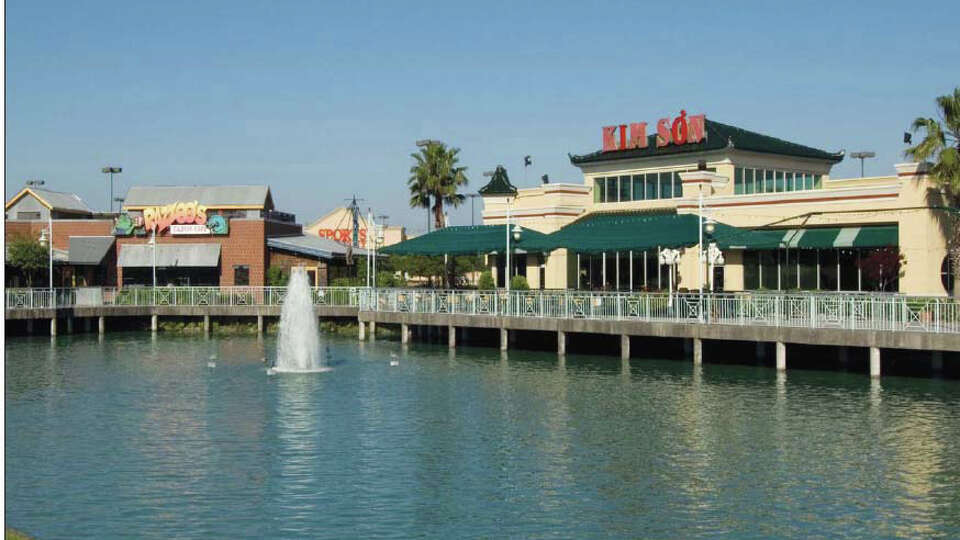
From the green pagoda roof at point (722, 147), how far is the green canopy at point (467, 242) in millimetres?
9345

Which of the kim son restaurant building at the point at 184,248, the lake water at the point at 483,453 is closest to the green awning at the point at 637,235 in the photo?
the lake water at the point at 483,453

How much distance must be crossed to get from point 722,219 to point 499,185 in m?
15.6

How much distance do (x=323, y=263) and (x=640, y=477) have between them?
51.9 m

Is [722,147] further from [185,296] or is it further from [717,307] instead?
[185,296]

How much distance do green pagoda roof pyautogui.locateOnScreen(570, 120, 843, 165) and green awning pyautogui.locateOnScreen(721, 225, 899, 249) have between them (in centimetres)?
750

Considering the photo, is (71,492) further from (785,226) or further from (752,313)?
(785,226)

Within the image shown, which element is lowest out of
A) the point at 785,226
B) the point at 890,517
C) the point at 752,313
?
the point at 890,517

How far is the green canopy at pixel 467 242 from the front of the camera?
52469mm

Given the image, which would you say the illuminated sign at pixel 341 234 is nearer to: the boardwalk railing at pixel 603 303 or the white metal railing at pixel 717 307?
the boardwalk railing at pixel 603 303

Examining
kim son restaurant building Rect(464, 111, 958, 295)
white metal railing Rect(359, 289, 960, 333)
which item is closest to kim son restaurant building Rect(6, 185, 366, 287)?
kim son restaurant building Rect(464, 111, 958, 295)

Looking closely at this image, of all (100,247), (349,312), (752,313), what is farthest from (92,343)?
(752,313)

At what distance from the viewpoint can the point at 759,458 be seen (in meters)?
25.9

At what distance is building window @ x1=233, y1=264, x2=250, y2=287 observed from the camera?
240 feet

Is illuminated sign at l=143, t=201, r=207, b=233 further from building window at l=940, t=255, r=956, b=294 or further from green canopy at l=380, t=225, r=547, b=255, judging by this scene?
building window at l=940, t=255, r=956, b=294
